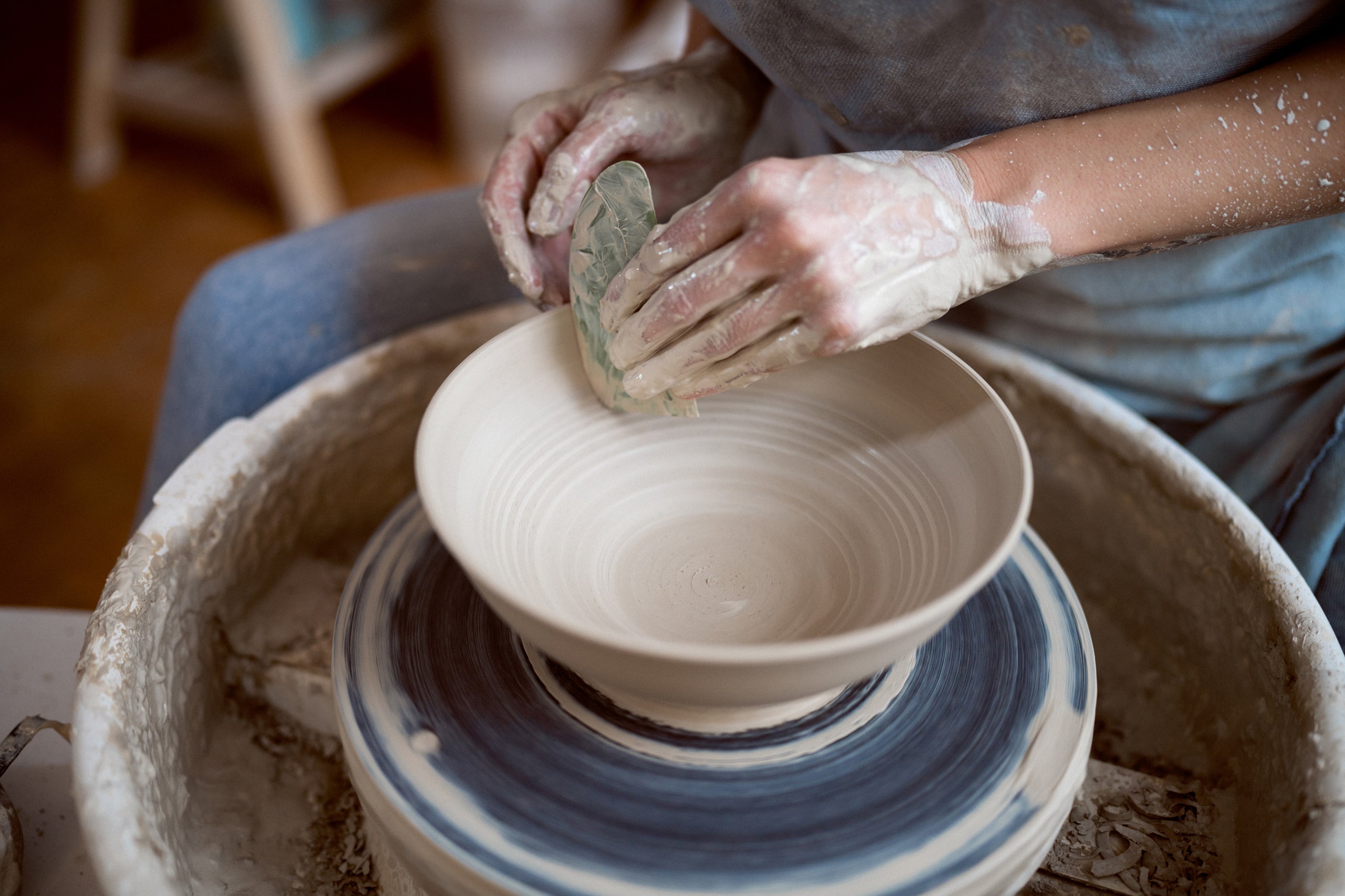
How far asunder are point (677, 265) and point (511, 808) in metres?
0.54

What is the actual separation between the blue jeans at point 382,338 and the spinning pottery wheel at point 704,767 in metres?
0.39

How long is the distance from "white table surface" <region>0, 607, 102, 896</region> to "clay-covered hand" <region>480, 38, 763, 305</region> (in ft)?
2.30

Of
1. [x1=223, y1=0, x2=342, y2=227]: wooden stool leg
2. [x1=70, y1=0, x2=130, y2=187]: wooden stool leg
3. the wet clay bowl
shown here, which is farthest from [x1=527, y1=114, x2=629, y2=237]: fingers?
[x1=70, y1=0, x2=130, y2=187]: wooden stool leg

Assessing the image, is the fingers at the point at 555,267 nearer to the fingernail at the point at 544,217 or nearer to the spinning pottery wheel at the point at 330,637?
the fingernail at the point at 544,217

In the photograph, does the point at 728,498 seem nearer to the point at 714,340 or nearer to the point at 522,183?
the point at 714,340

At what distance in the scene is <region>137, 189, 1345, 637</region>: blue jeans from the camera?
3.96ft

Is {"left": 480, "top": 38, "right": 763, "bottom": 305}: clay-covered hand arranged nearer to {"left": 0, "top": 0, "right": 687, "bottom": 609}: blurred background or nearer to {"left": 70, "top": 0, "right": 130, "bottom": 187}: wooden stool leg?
{"left": 0, "top": 0, "right": 687, "bottom": 609}: blurred background

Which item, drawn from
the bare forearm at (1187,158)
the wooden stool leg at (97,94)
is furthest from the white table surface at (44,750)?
the wooden stool leg at (97,94)

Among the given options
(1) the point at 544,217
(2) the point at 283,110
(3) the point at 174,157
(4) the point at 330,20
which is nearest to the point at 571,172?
(1) the point at 544,217

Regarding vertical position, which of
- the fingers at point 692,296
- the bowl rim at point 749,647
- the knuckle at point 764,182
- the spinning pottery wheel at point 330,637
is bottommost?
the spinning pottery wheel at point 330,637

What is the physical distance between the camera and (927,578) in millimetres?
1006

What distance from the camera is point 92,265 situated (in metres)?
3.33

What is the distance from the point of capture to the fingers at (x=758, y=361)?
0.98 meters

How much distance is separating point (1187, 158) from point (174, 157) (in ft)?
12.9
